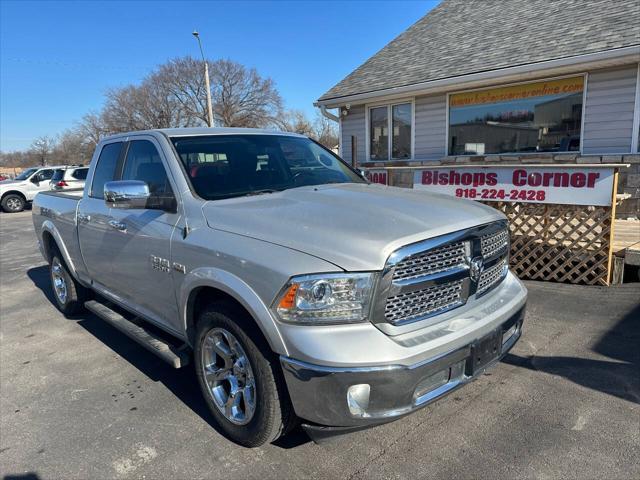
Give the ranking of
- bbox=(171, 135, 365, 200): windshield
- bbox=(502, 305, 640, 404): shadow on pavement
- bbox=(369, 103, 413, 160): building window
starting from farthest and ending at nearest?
bbox=(369, 103, 413, 160): building window, bbox=(502, 305, 640, 404): shadow on pavement, bbox=(171, 135, 365, 200): windshield

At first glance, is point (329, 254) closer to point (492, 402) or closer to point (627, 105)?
point (492, 402)

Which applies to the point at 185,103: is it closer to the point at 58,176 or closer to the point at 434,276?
the point at 58,176

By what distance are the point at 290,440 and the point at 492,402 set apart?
142 centimetres

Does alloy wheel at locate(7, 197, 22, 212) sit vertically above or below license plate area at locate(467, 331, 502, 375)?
below

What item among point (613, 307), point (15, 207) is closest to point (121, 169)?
point (613, 307)

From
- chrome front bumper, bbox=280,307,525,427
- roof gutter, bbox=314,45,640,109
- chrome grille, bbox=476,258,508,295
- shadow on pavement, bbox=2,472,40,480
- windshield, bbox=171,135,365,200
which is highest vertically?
roof gutter, bbox=314,45,640,109

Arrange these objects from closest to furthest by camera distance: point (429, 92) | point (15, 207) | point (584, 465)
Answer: point (584, 465) → point (429, 92) → point (15, 207)

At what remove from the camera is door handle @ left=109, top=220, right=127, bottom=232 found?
3.49 metres

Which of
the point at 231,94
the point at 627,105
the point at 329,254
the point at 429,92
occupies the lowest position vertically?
the point at 329,254

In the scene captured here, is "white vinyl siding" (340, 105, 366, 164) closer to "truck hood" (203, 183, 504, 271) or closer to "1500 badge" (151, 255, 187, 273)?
"truck hood" (203, 183, 504, 271)

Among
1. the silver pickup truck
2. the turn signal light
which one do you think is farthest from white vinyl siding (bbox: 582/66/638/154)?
the turn signal light

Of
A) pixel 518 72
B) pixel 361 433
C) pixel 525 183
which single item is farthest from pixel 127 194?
pixel 518 72

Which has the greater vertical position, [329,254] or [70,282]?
[329,254]

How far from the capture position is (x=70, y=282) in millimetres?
5035
